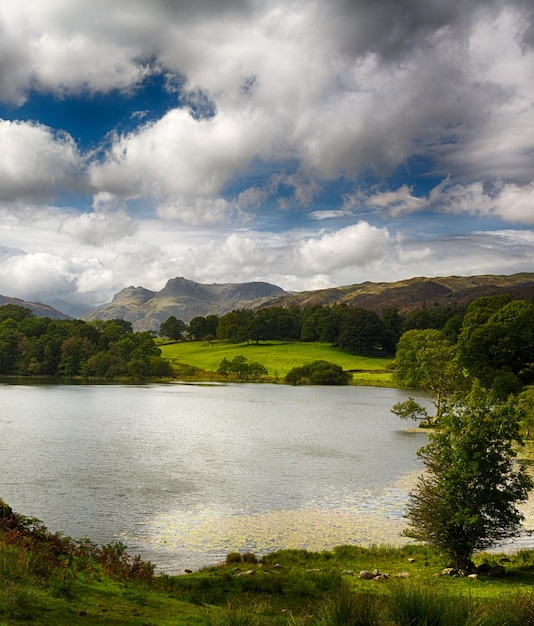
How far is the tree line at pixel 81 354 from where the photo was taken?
6294 inches

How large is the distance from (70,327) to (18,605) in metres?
185

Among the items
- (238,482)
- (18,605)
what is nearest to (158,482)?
(238,482)

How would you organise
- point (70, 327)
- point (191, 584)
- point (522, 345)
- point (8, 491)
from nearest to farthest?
point (191, 584)
point (8, 491)
point (522, 345)
point (70, 327)

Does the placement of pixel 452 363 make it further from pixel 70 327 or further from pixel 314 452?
pixel 70 327

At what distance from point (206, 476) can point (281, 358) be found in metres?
129

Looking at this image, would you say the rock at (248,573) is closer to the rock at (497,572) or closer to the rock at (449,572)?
the rock at (449,572)

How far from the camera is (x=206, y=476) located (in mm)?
37969

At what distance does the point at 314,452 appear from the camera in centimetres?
4897

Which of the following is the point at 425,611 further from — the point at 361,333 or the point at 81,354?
the point at 81,354

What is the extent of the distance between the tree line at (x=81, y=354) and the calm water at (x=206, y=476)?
268 ft

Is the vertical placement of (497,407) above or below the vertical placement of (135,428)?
above

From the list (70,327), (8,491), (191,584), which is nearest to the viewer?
(191,584)

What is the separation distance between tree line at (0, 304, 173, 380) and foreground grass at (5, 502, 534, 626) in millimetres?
139563

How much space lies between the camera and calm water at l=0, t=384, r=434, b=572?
2525cm
